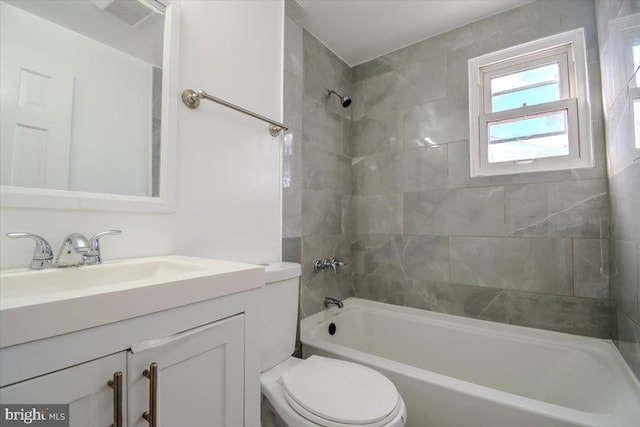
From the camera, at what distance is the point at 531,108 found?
171cm

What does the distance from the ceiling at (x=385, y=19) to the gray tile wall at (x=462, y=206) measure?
0.08m

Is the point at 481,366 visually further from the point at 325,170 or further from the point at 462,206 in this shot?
the point at 325,170

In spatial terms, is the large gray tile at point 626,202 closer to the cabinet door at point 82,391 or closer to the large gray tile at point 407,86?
the large gray tile at point 407,86

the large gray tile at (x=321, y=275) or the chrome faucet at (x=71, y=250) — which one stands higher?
the chrome faucet at (x=71, y=250)

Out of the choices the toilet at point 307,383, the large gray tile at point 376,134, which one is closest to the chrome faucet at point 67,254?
the toilet at point 307,383

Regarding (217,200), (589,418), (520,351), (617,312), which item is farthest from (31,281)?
(617,312)

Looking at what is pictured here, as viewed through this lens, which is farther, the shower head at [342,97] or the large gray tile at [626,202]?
the shower head at [342,97]

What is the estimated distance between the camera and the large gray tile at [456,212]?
1.75 metres

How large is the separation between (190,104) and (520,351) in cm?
214

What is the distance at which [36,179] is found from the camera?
0.83 m

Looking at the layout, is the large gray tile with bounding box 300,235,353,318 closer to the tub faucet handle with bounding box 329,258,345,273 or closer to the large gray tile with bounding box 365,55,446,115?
the tub faucet handle with bounding box 329,258,345,273

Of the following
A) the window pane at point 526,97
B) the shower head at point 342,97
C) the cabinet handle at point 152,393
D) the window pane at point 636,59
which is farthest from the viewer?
the shower head at point 342,97

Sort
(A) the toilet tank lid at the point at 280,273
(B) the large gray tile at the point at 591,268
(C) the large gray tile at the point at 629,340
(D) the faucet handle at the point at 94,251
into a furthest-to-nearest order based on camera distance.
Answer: (B) the large gray tile at the point at 591,268
(A) the toilet tank lid at the point at 280,273
(C) the large gray tile at the point at 629,340
(D) the faucet handle at the point at 94,251

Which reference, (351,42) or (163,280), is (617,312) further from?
(351,42)
